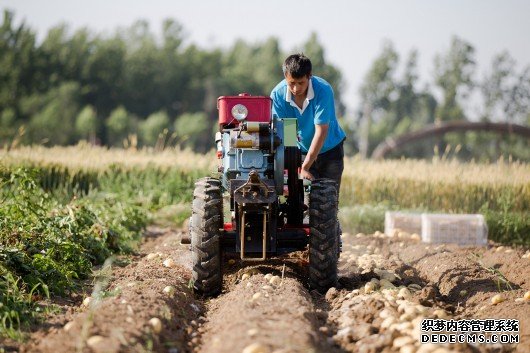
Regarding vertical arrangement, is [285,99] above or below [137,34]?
below

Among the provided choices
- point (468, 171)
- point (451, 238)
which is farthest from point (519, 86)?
point (451, 238)

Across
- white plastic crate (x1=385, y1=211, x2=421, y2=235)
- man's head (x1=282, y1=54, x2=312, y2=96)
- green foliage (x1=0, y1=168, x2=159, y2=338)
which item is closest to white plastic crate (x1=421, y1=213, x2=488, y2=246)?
white plastic crate (x1=385, y1=211, x2=421, y2=235)

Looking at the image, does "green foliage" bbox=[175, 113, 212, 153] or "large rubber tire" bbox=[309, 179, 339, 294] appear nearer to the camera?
"large rubber tire" bbox=[309, 179, 339, 294]

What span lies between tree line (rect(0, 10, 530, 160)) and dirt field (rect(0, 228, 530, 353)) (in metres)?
26.9

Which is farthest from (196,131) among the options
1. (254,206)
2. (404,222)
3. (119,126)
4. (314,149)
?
(254,206)

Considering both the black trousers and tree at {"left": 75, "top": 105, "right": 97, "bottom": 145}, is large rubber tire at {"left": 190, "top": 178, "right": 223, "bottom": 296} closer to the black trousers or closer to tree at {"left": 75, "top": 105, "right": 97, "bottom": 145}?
the black trousers

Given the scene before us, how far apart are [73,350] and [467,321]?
2799 millimetres

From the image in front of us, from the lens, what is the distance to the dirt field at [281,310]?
4.05 meters

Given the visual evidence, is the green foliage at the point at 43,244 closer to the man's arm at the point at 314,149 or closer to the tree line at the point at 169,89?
the man's arm at the point at 314,149

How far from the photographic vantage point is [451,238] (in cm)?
1052

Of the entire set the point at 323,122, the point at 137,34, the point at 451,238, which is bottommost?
the point at 451,238

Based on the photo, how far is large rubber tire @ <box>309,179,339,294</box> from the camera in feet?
19.3

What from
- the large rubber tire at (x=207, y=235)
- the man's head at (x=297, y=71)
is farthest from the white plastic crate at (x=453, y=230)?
the large rubber tire at (x=207, y=235)

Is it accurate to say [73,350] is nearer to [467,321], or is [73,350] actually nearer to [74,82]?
[467,321]
